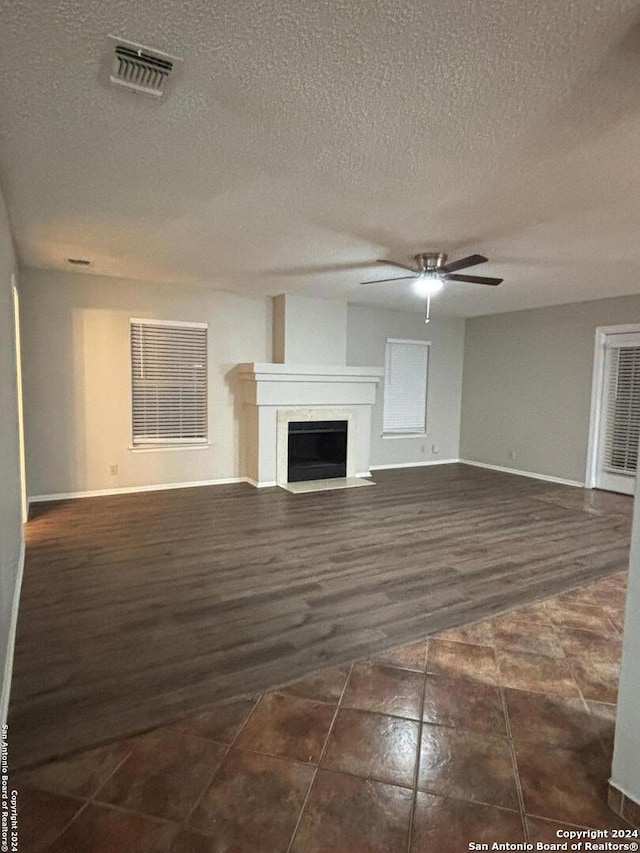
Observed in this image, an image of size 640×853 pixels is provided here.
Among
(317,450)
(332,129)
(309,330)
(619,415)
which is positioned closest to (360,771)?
(332,129)

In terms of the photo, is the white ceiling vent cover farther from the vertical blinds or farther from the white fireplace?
the vertical blinds

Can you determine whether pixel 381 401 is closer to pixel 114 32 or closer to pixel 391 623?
pixel 391 623

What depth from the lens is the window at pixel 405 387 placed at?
7508 mm

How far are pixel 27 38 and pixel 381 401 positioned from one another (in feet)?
20.4

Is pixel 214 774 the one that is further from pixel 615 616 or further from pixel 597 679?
pixel 615 616

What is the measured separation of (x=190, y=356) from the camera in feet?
19.7

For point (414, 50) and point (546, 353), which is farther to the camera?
point (546, 353)

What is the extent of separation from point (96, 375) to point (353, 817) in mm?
5130

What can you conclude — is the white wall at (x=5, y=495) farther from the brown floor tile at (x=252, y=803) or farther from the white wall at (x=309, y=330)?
the white wall at (x=309, y=330)

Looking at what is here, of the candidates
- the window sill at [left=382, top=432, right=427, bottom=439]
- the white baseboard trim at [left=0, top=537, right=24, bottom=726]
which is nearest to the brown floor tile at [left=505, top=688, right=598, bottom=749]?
the white baseboard trim at [left=0, top=537, right=24, bottom=726]

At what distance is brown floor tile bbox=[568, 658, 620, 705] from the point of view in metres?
2.09

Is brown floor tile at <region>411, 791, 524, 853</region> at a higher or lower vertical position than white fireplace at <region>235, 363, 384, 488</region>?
lower

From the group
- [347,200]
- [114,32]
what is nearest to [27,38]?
[114,32]

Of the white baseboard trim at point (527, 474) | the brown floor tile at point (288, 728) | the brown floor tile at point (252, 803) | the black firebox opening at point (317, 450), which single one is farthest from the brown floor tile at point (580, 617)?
the white baseboard trim at point (527, 474)
